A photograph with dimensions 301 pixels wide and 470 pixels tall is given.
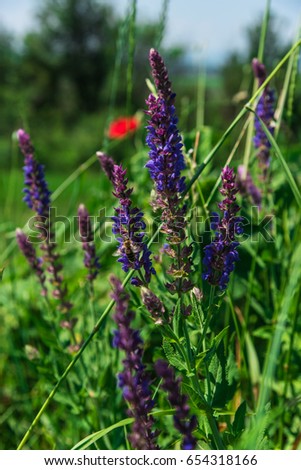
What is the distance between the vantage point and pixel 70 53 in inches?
1668

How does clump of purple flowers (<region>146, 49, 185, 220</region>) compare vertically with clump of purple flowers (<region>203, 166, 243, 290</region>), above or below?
above

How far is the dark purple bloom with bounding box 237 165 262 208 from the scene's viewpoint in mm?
2369

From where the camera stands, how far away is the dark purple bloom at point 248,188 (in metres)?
2.37

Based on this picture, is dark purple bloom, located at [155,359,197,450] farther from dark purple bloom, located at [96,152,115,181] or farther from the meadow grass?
dark purple bloom, located at [96,152,115,181]

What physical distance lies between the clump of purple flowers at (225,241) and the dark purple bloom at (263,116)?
95cm

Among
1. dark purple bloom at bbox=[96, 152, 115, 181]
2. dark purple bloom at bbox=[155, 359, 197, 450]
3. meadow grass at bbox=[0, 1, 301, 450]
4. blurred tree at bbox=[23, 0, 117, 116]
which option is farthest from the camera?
blurred tree at bbox=[23, 0, 117, 116]

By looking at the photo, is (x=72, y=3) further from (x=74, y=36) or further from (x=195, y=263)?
(x=195, y=263)

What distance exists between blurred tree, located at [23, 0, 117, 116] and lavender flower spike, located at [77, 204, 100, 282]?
126 feet

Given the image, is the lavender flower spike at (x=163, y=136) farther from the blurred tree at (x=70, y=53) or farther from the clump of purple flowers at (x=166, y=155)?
the blurred tree at (x=70, y=53)

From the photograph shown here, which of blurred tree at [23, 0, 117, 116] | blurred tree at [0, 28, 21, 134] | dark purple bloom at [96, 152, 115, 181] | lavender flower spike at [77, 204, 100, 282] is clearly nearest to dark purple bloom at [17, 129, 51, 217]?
lavender flower spike at [77, 204, 100, 282]

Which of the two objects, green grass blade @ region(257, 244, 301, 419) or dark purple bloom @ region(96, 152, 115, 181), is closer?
green grass blade @ region(257, 244, 301, 419)

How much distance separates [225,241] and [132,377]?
429 millimetres
